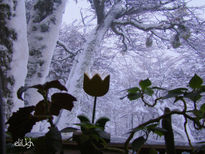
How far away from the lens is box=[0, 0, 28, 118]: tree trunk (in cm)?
79

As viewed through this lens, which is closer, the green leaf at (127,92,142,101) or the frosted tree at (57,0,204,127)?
the green leaf at (127,92,142,101)

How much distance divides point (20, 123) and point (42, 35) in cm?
97

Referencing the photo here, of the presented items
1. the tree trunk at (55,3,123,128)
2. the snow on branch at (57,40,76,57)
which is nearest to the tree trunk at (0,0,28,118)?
the tree trunk at (55,3,123,128)

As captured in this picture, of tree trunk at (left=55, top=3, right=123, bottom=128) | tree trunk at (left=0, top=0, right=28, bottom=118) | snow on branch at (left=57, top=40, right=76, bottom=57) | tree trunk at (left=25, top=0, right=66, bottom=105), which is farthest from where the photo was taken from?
snow on branch at (left=57, top=40, right=76, bottom=57)

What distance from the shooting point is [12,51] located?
32.0 inches

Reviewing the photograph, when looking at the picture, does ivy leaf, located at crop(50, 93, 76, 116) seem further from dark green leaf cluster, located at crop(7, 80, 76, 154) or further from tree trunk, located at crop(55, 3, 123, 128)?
tree trunk, located at crop(55, 3, 123, 128)

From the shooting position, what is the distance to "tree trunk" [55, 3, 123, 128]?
1.75 meters

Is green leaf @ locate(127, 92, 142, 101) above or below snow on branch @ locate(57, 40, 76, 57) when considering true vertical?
below

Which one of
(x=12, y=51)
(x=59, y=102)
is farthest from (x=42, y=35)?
(x=59, y=102)

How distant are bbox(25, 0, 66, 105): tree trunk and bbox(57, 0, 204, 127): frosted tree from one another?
615mm

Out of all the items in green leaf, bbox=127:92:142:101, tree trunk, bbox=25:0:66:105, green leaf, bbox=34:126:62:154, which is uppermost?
tree trunk, bbox=25:0:66:105

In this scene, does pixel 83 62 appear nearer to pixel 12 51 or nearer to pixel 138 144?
pixel 12 51

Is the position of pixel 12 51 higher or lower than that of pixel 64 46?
lower

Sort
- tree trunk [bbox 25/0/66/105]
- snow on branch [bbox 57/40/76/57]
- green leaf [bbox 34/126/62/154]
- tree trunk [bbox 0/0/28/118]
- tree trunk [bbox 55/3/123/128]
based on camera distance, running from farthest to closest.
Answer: snow on branch [bbox 57/40/76/57], tree trunk [bbox 55/3/123/128], tree trunk [bbox 25/0/66/105], tree trunk [bbox 0/0/28/118], green leaf [bbox 34/126/62/154]
